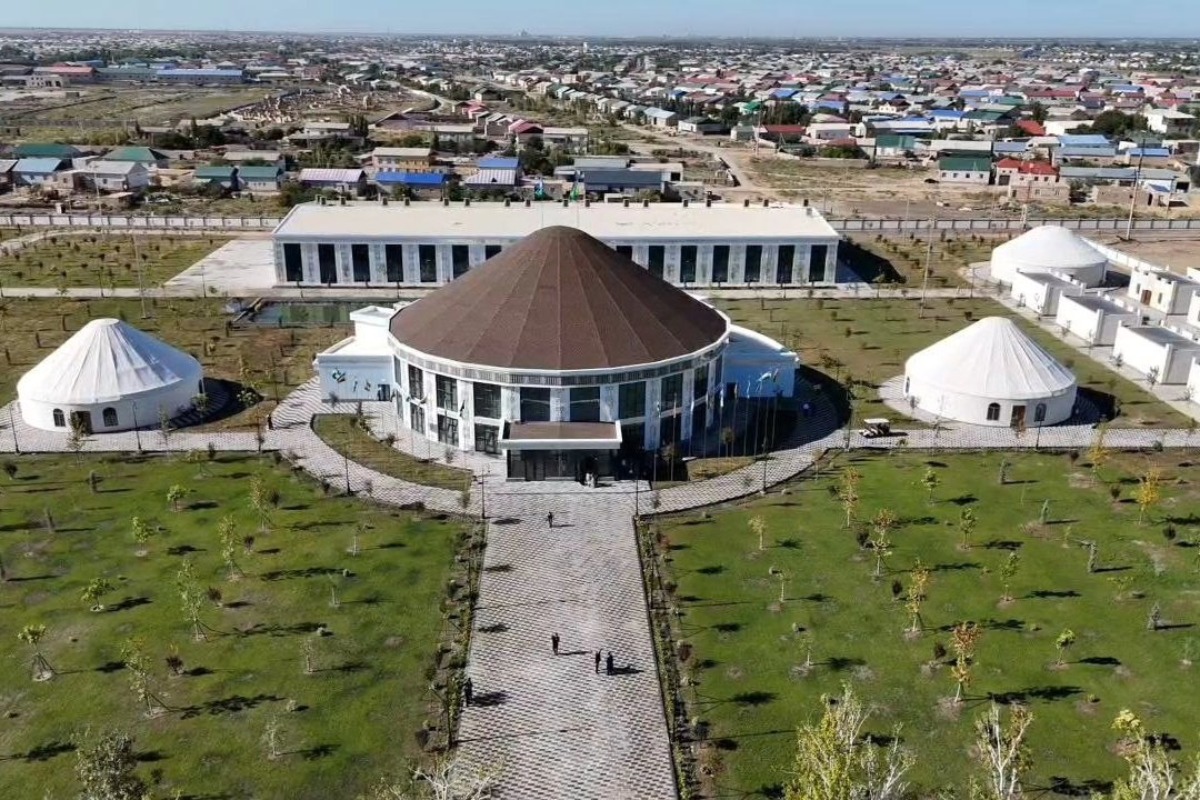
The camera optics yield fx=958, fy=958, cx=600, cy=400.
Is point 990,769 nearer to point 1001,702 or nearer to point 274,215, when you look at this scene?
point 1001,702

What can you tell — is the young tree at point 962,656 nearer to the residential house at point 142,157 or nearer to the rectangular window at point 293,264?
the rectangular window at point 293,264

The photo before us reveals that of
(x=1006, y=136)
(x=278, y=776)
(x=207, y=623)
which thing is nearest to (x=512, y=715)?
(x=278, y=776)

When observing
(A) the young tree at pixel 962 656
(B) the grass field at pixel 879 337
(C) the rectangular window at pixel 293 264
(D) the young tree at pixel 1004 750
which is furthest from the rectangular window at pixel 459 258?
(D) the young tree at pixel 1004 750

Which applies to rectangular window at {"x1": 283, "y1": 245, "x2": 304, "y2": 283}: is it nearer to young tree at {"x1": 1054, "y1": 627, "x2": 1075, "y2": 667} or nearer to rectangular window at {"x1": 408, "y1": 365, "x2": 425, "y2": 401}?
rectangular window at {"x1": 408, "y1": 365, "x2": 425, "y2": 401}

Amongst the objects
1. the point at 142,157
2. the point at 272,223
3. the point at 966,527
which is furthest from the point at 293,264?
the point at 142,157

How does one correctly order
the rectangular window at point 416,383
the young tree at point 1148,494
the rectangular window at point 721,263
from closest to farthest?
the young tree at point 1148,494 → the rectangular window at point 416,383 → the rectangular window at point 721,263
